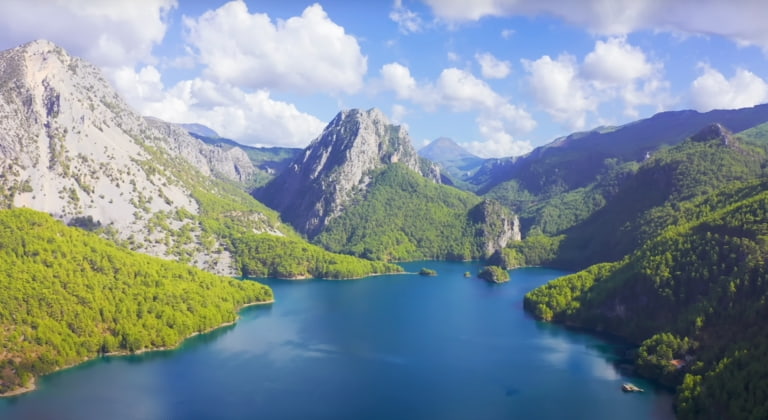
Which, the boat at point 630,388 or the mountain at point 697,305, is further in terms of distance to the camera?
the boat at point 630,388

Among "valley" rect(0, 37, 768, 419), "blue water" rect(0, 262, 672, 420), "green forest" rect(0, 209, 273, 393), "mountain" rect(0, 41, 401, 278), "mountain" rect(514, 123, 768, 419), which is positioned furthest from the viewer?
"mountain" rect(0, 41, 401, 278)

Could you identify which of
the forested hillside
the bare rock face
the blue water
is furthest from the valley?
the blue water

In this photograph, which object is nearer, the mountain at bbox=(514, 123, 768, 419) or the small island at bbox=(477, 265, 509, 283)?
the mountain at bbox=(514, 123, 768, 419)

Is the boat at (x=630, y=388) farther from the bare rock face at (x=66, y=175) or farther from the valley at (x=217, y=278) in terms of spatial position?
the bare rock face at (x=66, y=175)

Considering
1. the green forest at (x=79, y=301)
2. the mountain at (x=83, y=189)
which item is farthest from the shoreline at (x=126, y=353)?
the mountain at (x=83, y=189)

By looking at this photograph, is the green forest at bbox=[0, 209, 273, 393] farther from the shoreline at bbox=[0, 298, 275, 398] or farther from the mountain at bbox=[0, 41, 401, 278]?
the mountain at bbox=[0, 41, 401, 278]

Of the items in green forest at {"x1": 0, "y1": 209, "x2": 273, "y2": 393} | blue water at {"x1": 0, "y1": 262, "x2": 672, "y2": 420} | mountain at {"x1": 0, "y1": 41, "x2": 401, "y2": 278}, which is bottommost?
blue water at {"x1": 0, "y1": 262, "x2": 672, "y2": 420}

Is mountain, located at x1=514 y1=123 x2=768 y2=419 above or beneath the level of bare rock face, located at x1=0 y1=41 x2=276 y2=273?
beneath
